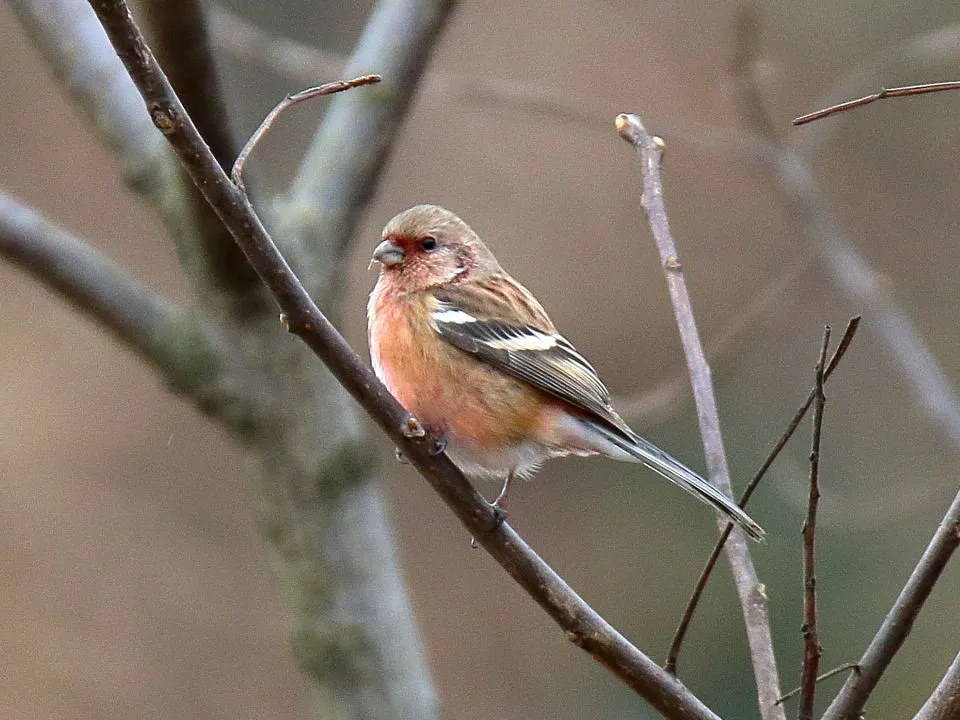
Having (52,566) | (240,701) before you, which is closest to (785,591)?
(240,701)

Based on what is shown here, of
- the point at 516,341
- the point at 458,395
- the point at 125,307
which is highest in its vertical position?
the point at 516,341

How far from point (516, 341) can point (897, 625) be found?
6.56 feet

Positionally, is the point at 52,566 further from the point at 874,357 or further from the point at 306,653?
the point at 874,357

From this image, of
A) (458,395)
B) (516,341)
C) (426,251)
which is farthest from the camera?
(426,251)

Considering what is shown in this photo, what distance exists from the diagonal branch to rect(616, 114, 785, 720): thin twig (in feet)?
5.93

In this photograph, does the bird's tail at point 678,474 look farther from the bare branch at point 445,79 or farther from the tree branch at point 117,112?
the tree branch at point 117,112

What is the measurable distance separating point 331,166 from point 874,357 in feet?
17.5

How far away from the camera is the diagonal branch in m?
4.17

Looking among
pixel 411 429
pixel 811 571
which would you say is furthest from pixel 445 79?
pixel 811 571

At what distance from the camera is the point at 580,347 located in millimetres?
9414

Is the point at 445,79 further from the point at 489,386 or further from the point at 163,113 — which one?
the point at 163,113

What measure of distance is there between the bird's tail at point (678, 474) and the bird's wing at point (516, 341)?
0.04 metres

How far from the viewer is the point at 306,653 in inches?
171

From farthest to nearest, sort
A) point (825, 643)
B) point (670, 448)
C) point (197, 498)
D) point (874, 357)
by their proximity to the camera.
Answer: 1. point (197, 498)
2. point (874, 357)
3. point (670, 448)
4. point (825, 643)
